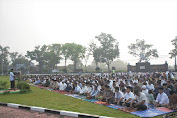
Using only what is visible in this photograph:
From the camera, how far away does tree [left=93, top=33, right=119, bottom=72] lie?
44031mm

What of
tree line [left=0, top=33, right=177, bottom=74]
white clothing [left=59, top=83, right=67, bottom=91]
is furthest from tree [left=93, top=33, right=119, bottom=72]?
white clothing [left=59, top=83, right=67, bottom=91]

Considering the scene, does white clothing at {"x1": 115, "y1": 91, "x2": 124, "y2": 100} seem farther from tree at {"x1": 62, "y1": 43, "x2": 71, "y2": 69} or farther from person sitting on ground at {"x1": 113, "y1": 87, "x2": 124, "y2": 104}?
tree at {"x1": 62, "y1": 43, "x2": 71, "y2": 69}

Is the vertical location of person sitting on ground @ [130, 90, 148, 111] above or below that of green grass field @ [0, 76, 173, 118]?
above

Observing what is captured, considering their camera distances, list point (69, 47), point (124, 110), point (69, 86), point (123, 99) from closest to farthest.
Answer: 1. point (124, 110)
2. point (123, 99)
3. point (69, 86)
4. point (69, 47)

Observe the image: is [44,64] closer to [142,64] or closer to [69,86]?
[142,64]

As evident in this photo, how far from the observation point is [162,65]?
1202 inches

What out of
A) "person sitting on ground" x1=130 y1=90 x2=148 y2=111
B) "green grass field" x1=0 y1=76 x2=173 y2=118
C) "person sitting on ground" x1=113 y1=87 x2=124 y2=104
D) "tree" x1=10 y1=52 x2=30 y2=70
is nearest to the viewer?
"green grass field" x1=0 y1=76 x2=173 y2=118

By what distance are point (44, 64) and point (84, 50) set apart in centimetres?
1311

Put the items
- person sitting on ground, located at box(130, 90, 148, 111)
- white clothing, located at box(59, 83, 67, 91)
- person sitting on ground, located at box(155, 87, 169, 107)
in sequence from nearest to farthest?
1. person sitting on ground, located at box(130, 90, 148, 111)
2. person sitting on ground, located at box(155, 87, 169, 107)
3. white clothing, located at box(59, 83, 67, 91)

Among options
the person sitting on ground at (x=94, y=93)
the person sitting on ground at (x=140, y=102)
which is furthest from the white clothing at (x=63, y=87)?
Result: the person sitting on ground at (x=140, y=102)

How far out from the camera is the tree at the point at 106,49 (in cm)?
4403

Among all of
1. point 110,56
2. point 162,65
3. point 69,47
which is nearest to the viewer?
point 162,65

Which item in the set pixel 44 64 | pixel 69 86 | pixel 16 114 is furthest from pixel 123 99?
pixel 44 64

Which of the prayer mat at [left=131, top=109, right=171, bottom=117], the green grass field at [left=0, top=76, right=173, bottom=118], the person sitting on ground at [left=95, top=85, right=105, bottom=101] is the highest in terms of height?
the person sitting on ground at [left=95, top=85, right=105, bottom=101]
